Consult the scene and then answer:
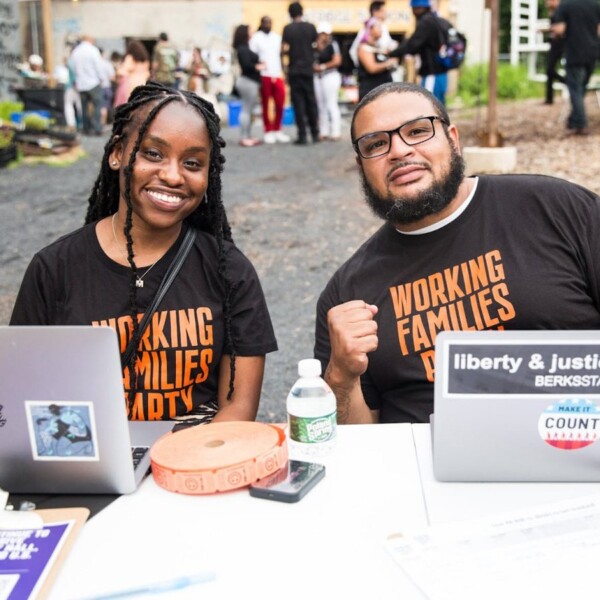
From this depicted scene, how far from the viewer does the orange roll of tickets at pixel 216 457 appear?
141 cm

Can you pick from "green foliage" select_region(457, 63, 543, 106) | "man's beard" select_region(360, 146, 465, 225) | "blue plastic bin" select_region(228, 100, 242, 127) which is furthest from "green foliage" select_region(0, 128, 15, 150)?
"green foliage" select_region(457, 63, 543, 106)

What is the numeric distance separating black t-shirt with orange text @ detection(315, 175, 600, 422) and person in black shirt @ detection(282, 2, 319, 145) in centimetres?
902

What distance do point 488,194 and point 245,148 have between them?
9208 millimetres

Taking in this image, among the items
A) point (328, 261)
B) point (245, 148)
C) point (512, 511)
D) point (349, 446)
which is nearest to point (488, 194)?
point (349, 446)

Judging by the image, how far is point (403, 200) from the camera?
215cm

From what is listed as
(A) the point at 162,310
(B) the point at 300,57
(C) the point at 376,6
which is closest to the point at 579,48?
(C) the point at 376,6

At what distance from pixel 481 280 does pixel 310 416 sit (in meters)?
0.75

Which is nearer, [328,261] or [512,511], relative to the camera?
[512,511]

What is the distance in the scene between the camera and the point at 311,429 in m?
1.57

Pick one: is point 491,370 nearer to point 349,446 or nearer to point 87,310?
point 349,446

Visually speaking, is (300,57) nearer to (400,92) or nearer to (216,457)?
(400,92)

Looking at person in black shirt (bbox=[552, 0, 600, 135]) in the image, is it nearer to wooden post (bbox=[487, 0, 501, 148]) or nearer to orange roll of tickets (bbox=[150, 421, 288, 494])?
wooden post (bbox=[487, 0, 501, 148])

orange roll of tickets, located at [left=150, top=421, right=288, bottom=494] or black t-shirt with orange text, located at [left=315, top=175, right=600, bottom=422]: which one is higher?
black t-shirt with orange text, located at [left=315, top=175, right=600, bottom=422]

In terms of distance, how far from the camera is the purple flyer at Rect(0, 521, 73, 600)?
1.16 m
